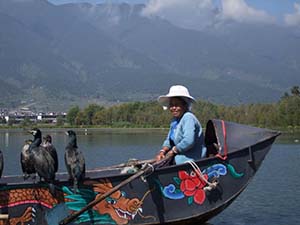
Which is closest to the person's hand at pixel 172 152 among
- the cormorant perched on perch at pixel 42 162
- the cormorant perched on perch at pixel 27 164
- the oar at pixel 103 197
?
the oar at pixel 103 197

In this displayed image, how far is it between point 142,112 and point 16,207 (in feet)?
378

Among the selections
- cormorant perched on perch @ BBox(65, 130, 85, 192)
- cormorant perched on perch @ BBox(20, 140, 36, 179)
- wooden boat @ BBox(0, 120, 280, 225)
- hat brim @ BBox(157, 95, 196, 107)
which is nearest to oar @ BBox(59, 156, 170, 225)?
wooden boat @ BBox(0, 120, 280, 225)

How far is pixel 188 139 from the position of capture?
938cm

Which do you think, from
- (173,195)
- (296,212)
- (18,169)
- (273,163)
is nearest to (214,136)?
(173,195)

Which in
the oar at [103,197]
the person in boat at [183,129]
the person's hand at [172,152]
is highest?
the person in boat at [183,129]

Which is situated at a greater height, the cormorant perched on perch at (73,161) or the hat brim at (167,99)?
the hat brim at (167,99)

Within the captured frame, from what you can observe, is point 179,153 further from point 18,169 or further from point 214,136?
point 18,169

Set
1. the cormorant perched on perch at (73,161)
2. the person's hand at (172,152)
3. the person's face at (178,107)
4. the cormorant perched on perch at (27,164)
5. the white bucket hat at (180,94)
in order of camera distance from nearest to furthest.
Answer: the cormorant perched on perch at (73,161) < the cormorant perched on perch at (27,164) < the white bucket hat at (180,94) < the person's hand at (172,152) < the person's face at (178,107)

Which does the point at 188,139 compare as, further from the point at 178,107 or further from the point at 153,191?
the point at 153,191

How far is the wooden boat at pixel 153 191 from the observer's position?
9039 mm

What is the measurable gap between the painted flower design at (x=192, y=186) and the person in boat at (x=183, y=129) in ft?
0.84

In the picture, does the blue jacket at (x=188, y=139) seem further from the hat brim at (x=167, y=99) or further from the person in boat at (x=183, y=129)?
the hat brim at (x=167, y=99)

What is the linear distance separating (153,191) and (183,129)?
1140 mm

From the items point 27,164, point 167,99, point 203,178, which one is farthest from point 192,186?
point 27,164
